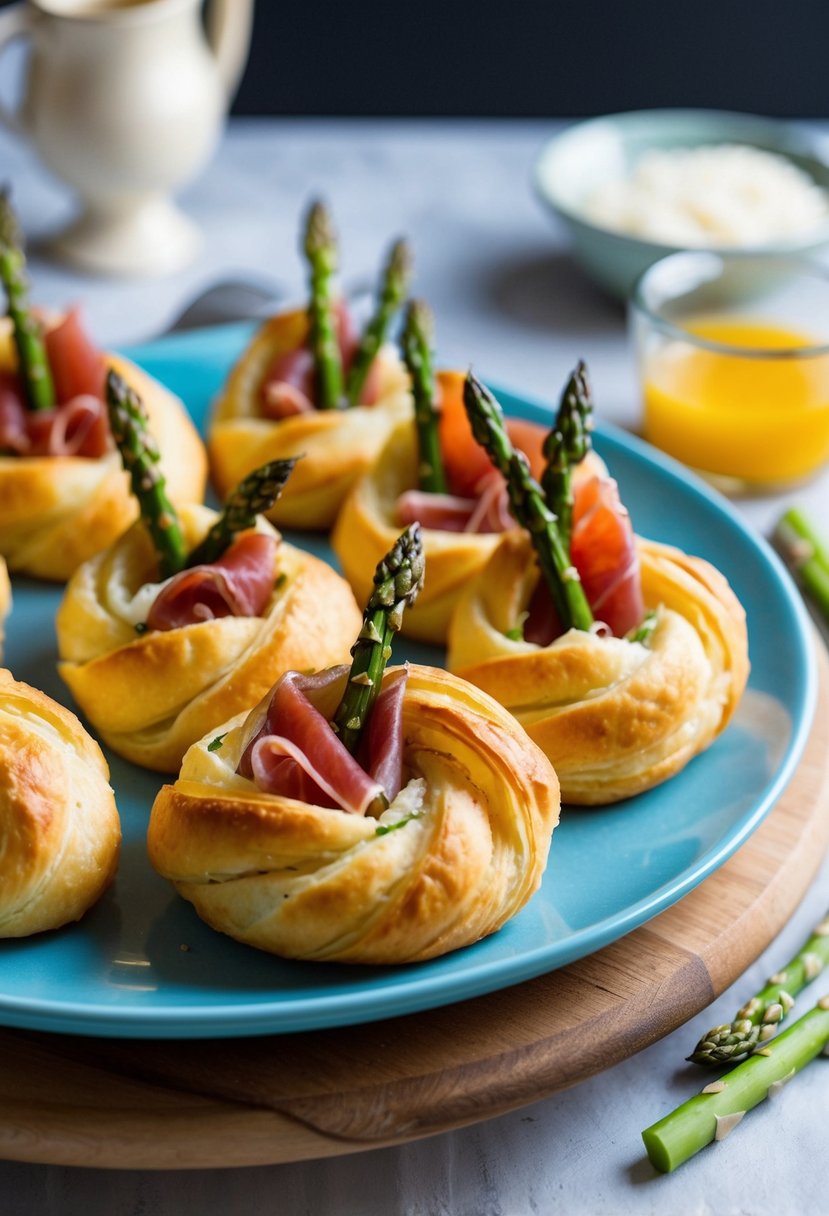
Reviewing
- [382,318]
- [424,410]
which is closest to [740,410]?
[382,318]

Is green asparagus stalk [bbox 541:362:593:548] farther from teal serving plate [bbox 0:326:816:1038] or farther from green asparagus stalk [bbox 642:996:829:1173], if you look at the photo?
green asparagus stalk [bbox 642:996:829:1173]

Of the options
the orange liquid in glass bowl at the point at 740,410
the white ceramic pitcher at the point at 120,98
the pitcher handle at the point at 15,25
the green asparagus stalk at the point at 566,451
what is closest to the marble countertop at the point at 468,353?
the orange liquid in glass bowl at the point at 740,410

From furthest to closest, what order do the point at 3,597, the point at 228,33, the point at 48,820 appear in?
the point at 228,33 < the point at 3,597 < the point at 48,820

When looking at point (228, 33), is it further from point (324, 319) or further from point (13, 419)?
point (13, 419)

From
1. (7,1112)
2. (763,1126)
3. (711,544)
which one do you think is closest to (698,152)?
(711,544)

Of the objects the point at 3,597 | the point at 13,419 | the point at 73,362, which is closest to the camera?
the point at 3,597

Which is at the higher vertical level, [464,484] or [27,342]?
[27,342]

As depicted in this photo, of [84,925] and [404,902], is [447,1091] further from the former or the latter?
[84,925]
